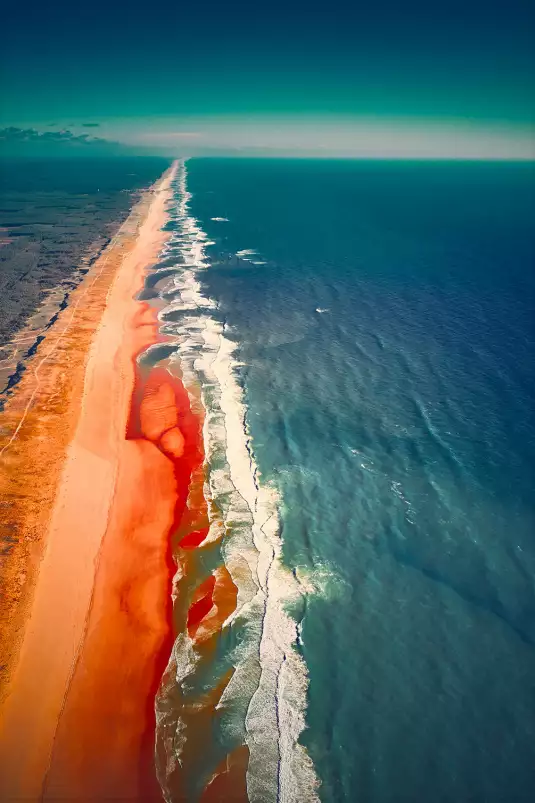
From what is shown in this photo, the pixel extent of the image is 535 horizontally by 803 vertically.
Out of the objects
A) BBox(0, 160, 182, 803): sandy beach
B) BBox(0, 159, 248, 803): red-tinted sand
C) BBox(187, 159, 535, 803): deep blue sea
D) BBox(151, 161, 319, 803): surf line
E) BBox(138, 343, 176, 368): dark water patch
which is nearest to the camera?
BBox(151, 161, 319, 803): surf line

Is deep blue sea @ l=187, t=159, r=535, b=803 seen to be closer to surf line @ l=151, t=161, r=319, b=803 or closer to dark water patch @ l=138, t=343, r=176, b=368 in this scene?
surf line @ l=151, t=161, r=319, b=803

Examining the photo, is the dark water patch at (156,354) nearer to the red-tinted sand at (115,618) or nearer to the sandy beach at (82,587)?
the sandy beach at (82,587)

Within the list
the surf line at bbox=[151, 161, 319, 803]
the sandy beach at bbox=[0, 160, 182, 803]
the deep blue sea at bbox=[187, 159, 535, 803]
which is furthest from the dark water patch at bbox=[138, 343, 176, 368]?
the surf line at bbox=[151, 161, 319, 803]

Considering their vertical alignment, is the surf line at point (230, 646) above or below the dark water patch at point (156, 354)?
below

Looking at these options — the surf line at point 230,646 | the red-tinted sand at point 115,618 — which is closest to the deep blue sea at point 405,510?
the surf line at point 230,646

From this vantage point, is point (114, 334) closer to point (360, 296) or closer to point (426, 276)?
point (360, 296)

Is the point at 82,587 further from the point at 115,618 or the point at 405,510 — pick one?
the point at 405,510

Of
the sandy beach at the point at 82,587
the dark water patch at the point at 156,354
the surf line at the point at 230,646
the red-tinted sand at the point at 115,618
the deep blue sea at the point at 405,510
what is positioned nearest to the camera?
the surf line at the point at 230,646
